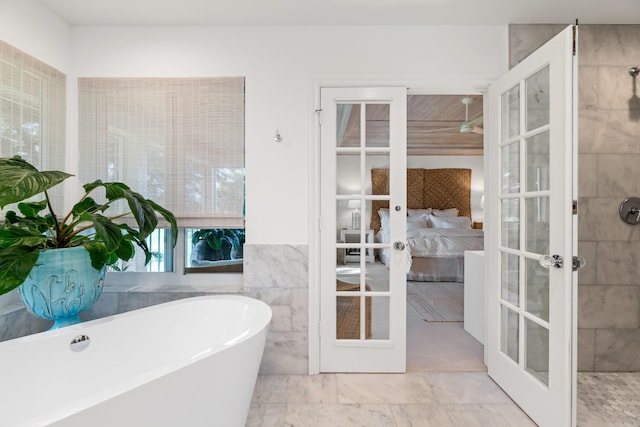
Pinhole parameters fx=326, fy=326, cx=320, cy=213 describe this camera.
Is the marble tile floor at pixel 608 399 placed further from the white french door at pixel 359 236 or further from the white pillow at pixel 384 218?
the white pillow at pixel 384 218

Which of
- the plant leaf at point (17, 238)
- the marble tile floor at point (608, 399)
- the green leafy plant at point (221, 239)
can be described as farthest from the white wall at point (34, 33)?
the marble tile floor at point (608, 399)

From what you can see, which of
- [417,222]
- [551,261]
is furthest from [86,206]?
[417,222]

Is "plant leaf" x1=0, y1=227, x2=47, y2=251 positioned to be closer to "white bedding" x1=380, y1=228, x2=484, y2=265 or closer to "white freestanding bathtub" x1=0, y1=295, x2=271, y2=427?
"white freestanding bathtub" x1=0, y1=295, x2=271, y2=427

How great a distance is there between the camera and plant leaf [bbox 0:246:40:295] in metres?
1.35

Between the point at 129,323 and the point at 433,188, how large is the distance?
20.9ft

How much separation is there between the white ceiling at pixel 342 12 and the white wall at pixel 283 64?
0.06 meters

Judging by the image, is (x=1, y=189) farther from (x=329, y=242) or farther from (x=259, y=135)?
(x=329, y=242)

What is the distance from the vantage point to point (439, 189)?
22.9 feet

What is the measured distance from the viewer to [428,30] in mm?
2262

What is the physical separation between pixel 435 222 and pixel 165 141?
17.4 ft

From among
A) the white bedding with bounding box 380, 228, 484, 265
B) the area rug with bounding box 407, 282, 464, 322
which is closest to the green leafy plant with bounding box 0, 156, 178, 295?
the area rug with bounding box 407, 282, 464, 322

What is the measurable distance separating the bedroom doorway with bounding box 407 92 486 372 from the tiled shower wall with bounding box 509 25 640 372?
2.34 ft

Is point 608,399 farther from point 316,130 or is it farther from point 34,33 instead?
point 34,33

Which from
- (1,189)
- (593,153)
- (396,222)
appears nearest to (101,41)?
(1,189)
